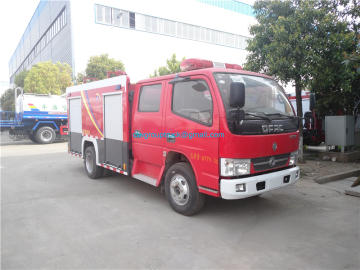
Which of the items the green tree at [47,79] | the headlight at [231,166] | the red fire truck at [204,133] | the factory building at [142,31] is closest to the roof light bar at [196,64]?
the red fire truck at [204,133]

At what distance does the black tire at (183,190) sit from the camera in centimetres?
429

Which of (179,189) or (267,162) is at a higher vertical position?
(267,162)

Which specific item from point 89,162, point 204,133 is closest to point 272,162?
point 204,133

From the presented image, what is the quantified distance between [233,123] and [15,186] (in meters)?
5.60

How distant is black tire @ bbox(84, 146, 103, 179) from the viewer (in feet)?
22.7

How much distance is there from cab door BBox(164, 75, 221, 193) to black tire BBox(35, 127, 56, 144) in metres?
14.4

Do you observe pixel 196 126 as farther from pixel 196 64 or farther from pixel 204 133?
pixel 196 64

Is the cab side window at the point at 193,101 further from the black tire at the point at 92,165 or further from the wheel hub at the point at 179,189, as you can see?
the black tire at the point at 92,165

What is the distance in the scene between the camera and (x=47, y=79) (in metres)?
21.4

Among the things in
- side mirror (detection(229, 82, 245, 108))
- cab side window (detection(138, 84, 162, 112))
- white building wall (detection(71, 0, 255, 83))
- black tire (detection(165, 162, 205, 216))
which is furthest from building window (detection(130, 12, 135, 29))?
side mirror (detection(229, 82, 245, 108))

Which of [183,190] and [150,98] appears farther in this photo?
[150,98]

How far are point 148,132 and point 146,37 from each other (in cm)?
2490

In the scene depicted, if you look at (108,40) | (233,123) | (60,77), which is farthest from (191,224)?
(108,40)

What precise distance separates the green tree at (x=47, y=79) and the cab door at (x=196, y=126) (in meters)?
19.8
